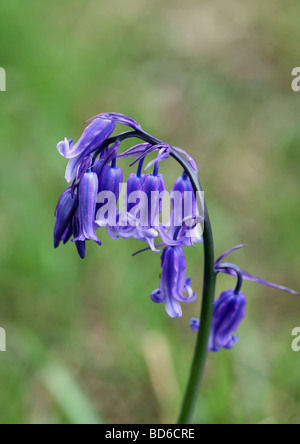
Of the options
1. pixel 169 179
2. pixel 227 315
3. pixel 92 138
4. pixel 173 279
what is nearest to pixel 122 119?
pixel 92 138

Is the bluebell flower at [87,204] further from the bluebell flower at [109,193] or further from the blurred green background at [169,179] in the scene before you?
the blurred green background at [169,179]

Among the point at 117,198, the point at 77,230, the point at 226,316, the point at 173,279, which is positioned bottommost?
the point at 226,316

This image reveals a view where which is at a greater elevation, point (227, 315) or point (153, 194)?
point (153, 194)

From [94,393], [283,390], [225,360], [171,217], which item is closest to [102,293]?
[94,393]

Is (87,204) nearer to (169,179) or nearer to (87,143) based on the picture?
(87,143)

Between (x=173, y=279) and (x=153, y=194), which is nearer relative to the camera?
(x=153, y=194)

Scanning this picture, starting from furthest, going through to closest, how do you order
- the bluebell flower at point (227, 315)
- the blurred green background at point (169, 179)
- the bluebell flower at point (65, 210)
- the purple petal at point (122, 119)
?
the blurred green background at point (169, 179) < the bluebell flower at point (227, 315) < the bluebell flower at point (65, 210) < the purple petal at point (122, 119)

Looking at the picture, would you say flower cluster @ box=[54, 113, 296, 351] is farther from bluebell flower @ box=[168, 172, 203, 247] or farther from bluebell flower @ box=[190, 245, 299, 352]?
bluebell flower @ box=[190, 245, 299, 352]

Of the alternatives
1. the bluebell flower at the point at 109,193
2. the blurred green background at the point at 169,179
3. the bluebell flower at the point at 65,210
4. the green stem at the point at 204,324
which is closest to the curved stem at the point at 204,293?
the green stem at the point at 204,324
